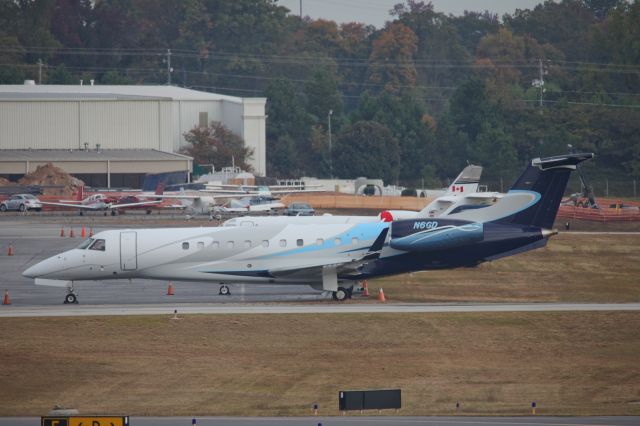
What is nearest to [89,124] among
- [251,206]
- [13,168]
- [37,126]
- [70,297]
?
[37,126]

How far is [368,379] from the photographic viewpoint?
30125 mm

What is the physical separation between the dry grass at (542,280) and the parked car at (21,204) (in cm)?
3944

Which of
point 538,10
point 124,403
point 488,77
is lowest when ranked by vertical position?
point 124,403

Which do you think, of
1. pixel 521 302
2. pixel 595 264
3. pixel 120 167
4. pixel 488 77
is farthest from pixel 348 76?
pixel 521 302

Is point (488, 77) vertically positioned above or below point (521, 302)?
above

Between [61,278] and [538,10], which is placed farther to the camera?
[538,10]

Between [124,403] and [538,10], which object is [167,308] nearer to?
[124,403]

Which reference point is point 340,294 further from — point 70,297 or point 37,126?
point 37,126

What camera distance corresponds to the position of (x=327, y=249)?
131ft

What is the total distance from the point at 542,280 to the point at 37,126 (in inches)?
2859

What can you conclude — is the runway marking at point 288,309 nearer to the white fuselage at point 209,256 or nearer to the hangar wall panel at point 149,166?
the white fuselage at point 209,256

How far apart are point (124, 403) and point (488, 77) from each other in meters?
141

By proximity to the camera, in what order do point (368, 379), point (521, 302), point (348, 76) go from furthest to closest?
1. point (348, 76)
2. point (521, 302)
3. point (368, 379)

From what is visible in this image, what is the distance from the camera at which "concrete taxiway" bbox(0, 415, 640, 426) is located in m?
24.7
